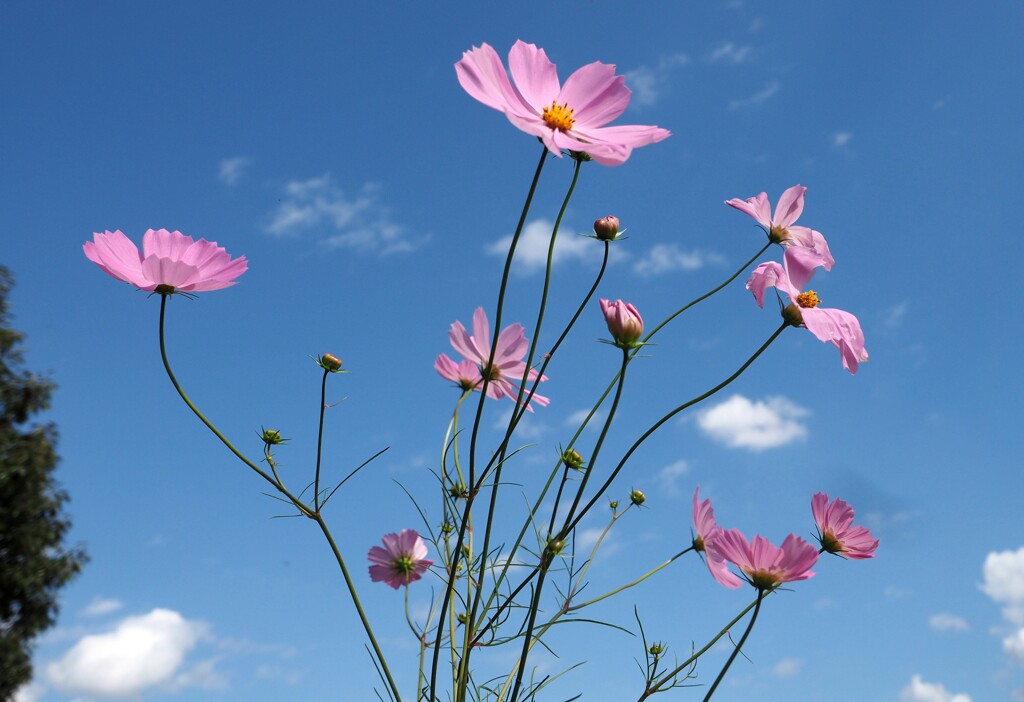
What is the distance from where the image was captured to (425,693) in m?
0.86

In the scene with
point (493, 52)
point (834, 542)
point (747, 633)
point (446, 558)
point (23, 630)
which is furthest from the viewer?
point (23, 630)

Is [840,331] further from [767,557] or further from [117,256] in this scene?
[117,256]

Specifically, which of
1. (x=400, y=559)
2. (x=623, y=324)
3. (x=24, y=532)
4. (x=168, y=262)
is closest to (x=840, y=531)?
(x=623, y=324)

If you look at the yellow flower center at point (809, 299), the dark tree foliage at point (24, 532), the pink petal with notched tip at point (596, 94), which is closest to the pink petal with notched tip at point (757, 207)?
the yellow flower center at point (809, 299)

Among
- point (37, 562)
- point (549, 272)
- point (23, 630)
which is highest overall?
point (37, 562)

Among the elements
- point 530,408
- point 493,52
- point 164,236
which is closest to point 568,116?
point 493,52

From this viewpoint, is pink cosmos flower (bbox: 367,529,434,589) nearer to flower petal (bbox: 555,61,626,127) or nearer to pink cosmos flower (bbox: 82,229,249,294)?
pink cosmos flower (bbox: 82,229,249,294)

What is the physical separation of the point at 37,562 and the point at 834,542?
10322 mm

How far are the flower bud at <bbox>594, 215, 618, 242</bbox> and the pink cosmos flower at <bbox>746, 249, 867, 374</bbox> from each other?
16 cm

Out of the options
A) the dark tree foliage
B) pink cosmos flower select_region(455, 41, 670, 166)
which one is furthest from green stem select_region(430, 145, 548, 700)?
the dark tree foliage

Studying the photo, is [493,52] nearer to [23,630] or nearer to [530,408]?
[530,408]

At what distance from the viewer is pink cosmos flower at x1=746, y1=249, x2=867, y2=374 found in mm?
819

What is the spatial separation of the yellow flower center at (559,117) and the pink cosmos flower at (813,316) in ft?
0.82

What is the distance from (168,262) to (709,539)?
2.01 feet
